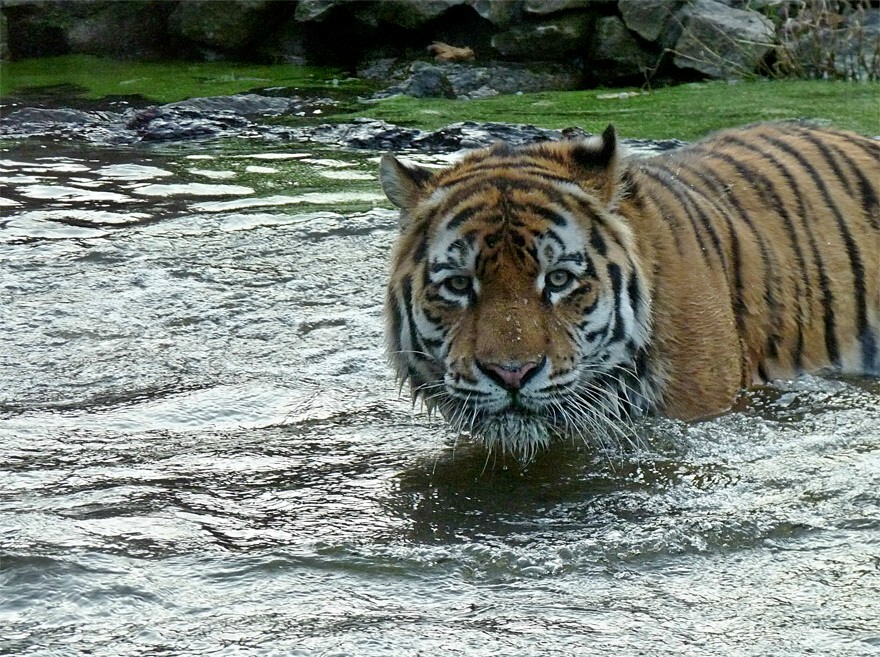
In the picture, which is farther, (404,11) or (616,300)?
(404,11)

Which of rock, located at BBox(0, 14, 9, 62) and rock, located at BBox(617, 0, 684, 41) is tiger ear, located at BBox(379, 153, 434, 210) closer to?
rock, located at BBox(617, 0, 684, 41)

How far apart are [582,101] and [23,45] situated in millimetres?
6209

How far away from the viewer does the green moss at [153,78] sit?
1099 cm

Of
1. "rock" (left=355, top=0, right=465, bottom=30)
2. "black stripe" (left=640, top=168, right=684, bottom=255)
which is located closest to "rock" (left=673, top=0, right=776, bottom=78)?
"rock" (left=355, top=0, right=465, bottom=30)

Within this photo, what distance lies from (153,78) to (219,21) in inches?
56.5

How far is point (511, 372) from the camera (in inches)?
115

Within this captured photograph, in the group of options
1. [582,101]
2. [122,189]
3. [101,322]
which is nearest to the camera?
[101,322]

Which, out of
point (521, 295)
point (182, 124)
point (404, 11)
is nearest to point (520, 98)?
point (404, 11)

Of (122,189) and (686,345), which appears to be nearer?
(686,345)

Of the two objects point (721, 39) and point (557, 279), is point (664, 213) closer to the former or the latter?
point (557, 279)

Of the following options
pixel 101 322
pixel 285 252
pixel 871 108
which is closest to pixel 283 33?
pixel 871 108

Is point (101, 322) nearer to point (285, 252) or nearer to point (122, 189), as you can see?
point (285, 252)

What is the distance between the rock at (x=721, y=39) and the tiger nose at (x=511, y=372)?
791 centimetres

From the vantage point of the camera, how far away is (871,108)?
859 centimetres
